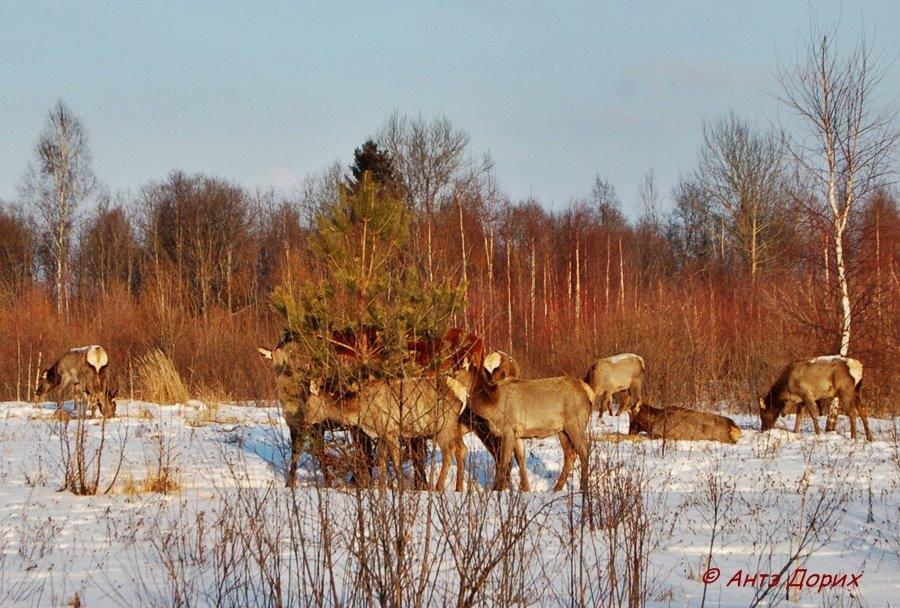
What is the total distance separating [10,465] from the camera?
38.6 ft

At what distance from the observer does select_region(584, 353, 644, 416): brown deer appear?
19891 millimetres

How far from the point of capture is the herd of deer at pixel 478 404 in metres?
6.14

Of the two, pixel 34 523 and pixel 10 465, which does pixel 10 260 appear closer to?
pixel 10 465

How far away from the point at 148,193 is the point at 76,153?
38.7 feet

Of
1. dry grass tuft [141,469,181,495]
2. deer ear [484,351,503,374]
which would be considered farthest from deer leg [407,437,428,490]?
deer ear [484,351,503,374]

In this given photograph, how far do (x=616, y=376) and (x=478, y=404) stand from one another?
31.2 feet

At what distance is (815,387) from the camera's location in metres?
16.9

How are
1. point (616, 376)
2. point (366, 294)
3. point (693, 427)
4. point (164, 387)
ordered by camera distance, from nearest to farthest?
point (366, 294)
point (693, 427)
point (164, 387)
point (616, 376)

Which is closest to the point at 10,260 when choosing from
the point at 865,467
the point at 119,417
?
the point at 119,417

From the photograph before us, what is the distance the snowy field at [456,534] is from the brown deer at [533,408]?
0.92m

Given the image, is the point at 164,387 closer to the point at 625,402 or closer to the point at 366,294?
the point at 366,294

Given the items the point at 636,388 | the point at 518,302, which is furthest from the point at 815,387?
the point at 518,302

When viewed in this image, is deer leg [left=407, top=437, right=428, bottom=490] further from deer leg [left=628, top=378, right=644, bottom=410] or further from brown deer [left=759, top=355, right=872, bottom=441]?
deer leg [left=628, top=378, right=644, bottom=410]

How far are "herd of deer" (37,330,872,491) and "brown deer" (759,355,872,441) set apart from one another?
2 centimetres
